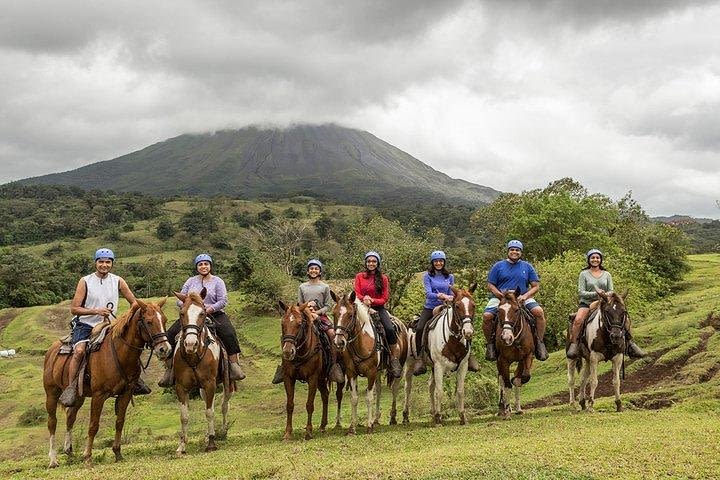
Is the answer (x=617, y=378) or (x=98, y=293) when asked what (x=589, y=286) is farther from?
(x=98, y=293)

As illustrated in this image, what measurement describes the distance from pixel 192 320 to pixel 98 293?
1.90 meters

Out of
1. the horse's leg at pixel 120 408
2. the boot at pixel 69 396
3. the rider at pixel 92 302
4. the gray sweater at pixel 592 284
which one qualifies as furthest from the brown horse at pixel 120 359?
the gray sweater at pixel 592 284

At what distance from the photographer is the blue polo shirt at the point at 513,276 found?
1231cm

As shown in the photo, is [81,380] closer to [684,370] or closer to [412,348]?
[412,348]

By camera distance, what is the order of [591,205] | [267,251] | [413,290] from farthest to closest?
1. [267,251]
2. [591,205]
3. [413,290]

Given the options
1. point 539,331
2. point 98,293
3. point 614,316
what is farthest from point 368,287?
point 98,293

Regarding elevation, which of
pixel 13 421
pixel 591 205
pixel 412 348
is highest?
pixel 591 205

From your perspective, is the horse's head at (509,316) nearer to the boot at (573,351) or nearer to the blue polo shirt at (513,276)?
the blue polo shirt at (513,276)

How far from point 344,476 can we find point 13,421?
26.3m

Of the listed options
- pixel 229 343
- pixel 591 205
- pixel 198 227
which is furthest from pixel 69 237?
pixel 229 343

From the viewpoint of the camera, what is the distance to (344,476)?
727cm

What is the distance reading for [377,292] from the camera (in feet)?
40.1

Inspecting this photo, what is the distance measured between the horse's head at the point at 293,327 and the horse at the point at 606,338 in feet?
20.2

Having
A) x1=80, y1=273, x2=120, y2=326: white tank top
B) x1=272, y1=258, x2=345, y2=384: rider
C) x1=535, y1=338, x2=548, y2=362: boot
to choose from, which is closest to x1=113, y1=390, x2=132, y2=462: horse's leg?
x1=80, y1=273, x2=120, y2=326: white tank top
